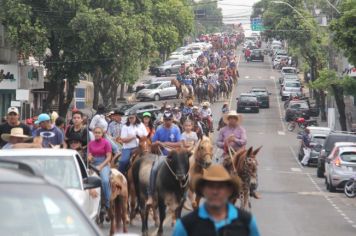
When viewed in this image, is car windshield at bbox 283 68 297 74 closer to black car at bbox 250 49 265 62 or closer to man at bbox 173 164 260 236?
black car at bbox 250 49 265 62

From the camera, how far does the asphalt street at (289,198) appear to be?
872 inches

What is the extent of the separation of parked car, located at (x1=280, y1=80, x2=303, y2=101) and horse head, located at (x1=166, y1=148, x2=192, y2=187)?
219 feet

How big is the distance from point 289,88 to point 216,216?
79657 millimetres

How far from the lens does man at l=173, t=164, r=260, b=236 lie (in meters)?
7.98

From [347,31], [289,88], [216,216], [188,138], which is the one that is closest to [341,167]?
[347,31]

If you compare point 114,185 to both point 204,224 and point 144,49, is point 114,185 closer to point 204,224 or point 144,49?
point 204,224


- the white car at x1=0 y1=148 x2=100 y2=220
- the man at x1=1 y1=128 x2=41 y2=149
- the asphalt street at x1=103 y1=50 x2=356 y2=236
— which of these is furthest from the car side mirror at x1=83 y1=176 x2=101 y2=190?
the asphalt street at x1=103 y1=50 x2=356 y2=236

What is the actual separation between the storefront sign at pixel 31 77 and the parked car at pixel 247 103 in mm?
19365

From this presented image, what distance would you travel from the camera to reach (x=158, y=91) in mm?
82250

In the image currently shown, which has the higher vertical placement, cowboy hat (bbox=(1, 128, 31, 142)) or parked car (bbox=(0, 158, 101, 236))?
parked car (bbox=(0, 158, 101, 236))

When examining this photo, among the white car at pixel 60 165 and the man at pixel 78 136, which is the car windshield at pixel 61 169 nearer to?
the white car at pixel 60 165

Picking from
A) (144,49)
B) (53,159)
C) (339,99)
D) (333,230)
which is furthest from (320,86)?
(53,159)

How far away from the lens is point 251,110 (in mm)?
76250

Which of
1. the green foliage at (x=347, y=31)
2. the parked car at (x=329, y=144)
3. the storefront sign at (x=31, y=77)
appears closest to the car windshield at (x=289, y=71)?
the storefront sign at (x=31, y=77)
